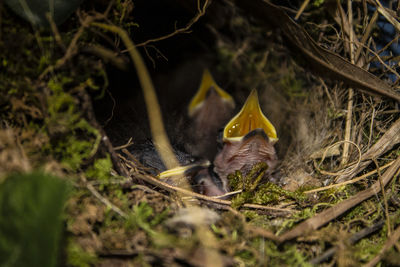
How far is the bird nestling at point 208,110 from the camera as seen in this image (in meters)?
1.82

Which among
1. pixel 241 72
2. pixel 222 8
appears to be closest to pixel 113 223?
pixel 222 8

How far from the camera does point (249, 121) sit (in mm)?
1516

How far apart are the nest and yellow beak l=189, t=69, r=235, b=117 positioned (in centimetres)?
19

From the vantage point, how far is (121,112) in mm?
1493

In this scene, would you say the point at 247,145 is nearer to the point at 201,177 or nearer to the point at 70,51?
the point at 201,177

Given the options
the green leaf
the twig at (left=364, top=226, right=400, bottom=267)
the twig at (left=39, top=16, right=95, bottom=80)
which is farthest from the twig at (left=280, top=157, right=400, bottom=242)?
the twig at (left=39, top=16, right=95, bottom=80)

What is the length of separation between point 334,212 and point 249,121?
0.75 meters

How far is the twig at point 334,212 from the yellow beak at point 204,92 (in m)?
1.04

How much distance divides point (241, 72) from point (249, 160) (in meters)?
0.64

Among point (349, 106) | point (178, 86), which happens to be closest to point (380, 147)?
point (349, 106)

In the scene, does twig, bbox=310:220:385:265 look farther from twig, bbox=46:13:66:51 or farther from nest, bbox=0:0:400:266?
twig, bbox=46:13:66:51

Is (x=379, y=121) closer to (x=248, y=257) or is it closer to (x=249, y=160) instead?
(x=249, y=160)

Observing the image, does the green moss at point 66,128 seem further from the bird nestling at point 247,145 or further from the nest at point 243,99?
the bird nestling at point 247,145

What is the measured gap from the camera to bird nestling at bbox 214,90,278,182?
51.4 inches
